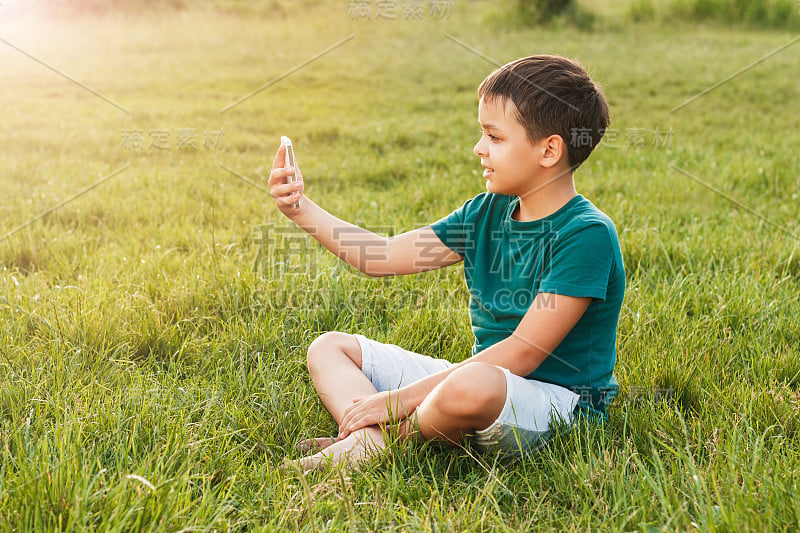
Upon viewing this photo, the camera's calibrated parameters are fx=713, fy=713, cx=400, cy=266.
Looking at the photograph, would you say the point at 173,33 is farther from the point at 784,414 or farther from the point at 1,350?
the point at 784,414

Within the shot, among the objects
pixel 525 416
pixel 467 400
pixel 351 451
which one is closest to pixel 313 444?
pixel 351 451

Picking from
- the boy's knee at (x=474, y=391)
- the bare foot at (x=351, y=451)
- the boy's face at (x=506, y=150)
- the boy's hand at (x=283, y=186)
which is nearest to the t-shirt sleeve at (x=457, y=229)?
the boy's face at (x=506, y=150)

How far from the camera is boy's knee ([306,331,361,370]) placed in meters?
2.39

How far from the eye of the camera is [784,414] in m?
2.21

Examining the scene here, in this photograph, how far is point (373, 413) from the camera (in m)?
2.11

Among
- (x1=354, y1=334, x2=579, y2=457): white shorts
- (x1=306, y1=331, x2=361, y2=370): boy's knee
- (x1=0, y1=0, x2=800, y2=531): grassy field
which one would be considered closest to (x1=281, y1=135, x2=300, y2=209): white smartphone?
(x1=306, y1=331, x2=361, y2=370): boy's knee

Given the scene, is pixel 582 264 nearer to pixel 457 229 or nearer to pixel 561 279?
pixel 561 279

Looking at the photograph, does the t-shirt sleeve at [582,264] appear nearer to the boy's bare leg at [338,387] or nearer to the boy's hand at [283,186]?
the boy's bare leg at [338,387]

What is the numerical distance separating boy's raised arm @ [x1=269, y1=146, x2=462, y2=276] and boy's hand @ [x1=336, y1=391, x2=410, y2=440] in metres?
0.53

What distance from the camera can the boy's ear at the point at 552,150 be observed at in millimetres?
2102

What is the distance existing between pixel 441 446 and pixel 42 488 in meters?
1.07

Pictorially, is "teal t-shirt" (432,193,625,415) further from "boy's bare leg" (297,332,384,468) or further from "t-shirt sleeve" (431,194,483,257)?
"boy's bare leg" (297,332,384,468)

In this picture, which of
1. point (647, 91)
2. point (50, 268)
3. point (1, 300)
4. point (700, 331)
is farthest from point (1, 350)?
point (647, 91)

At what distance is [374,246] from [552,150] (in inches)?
28.3
